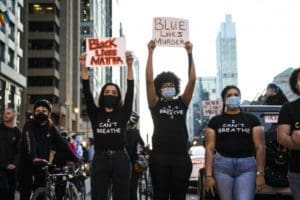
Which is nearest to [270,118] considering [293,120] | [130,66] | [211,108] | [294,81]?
[130,66]

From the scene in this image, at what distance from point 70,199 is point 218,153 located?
9.79 ft

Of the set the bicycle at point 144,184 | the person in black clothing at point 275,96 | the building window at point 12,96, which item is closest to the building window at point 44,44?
the building window at point 12,96

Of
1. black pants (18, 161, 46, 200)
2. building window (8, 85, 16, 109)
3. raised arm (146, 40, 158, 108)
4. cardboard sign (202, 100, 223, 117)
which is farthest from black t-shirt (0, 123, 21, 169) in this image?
building window (8, 85, 16, 109)

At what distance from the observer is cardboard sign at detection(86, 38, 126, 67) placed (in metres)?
10.5

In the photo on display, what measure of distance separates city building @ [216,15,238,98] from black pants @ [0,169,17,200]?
290 ft

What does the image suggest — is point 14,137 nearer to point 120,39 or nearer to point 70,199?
point 70,199

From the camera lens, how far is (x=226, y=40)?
112812 mm

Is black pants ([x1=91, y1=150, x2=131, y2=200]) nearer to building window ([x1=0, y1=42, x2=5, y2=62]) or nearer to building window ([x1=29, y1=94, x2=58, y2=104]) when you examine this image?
building window ([x1=0, y1=42, x2=5, y2=62])

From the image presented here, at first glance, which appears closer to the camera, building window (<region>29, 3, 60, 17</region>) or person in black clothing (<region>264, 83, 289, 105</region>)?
person in black clothing (<region>264, 83, 289, 105</region>)

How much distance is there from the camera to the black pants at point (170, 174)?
265 inches

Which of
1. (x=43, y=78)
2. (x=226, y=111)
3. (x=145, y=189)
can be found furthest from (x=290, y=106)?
(x=43, y=78)

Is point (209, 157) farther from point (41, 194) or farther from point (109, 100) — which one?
point (41, 194)

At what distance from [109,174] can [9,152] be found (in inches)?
114

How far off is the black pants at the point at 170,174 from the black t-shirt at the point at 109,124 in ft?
2.92
